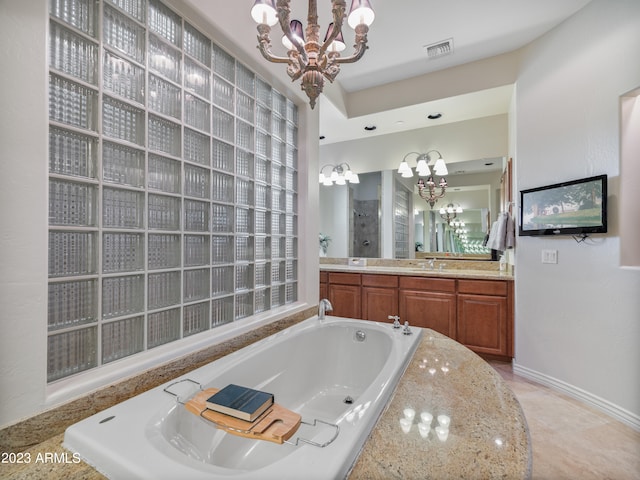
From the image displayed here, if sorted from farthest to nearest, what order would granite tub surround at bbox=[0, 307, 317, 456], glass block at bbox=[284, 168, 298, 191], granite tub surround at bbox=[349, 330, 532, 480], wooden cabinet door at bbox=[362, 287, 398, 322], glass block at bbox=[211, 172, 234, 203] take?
wooden cabinet door at bbox=[362, 287, 398, 322], glass block at bbox=[284, 168, 298, 191], glass block at bbox=[211, 172, 234, 203], granite tub surround at bbox=[0, 307, 317, 456], granite tub surround at bbox=[349, 330, 532, 480]

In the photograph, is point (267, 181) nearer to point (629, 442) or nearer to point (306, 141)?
point (306, 141)

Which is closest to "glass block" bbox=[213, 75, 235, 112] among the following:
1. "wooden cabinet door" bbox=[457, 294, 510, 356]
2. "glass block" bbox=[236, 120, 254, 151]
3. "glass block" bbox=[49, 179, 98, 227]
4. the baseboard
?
"glass block" bbox=[236, 120, 254, 151]

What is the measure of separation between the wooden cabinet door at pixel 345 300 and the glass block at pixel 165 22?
2802 mm

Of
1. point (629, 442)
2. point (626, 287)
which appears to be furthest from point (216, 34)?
point (629, 442)

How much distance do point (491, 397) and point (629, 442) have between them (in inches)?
54.2

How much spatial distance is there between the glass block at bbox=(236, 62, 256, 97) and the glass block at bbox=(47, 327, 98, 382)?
153 cm

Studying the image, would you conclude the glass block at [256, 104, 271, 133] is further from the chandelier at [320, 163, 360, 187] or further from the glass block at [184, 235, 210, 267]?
the chandelier at [320, 163, 360, 187]

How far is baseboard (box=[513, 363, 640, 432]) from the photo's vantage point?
1859mm

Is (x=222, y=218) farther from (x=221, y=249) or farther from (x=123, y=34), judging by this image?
(x=123, y=34)

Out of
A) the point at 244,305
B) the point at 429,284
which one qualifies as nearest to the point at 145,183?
the point at 244,305

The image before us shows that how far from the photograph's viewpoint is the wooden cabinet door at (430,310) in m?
3.00

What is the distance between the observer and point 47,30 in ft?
3.18

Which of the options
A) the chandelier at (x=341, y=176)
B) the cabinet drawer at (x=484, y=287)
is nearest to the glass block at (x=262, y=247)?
the cabinet drawer at (x=484, y=287)

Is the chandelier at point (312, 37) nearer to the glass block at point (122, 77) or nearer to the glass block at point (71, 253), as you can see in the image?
the glass block at point (122, 77)
